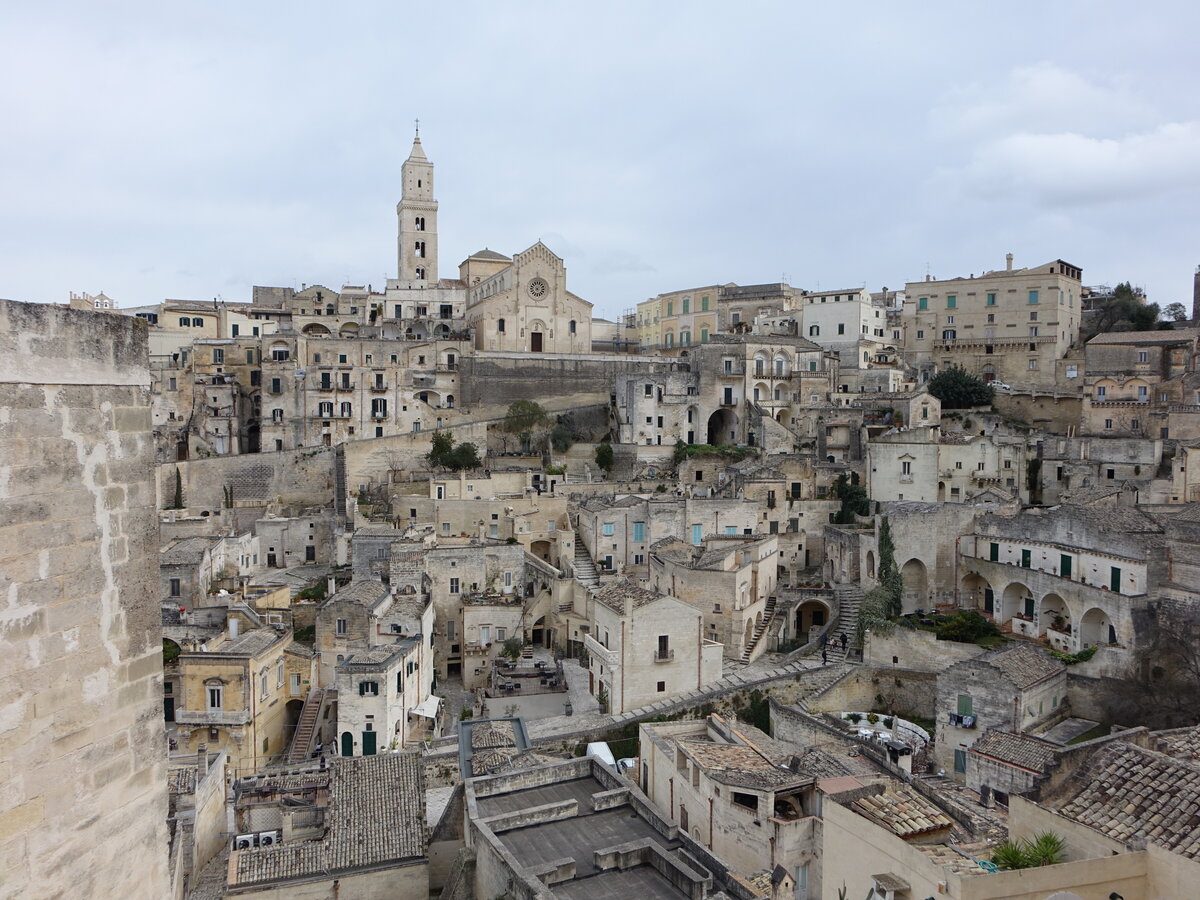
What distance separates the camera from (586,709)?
81.2 feet

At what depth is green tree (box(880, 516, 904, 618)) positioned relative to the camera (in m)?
28.7

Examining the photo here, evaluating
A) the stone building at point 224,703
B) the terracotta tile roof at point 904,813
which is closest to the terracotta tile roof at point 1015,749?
the terracotta tile roof at point 904,813

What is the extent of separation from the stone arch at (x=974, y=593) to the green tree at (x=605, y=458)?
18.1 metres

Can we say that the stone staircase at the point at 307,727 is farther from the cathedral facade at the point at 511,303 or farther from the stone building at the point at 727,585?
the cathedral facade at the point at 511,303

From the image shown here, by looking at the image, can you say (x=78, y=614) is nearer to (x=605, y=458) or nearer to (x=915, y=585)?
(x=915, y=585)

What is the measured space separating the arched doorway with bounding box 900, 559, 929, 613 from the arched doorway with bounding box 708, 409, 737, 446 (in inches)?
672

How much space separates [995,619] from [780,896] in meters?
18.7

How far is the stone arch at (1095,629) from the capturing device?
2450cm

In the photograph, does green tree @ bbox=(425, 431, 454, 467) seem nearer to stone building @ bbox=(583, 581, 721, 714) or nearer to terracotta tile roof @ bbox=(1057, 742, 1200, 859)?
stone building @ bbox=(583, 581, 721, 714)

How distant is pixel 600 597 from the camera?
26.1 metres

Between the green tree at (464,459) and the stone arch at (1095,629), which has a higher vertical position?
the green tree at (464,459)

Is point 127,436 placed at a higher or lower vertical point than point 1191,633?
higher

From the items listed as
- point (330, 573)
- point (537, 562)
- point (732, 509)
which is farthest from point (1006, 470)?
point (330, 573)

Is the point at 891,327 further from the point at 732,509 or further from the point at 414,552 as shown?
the point at 414,552
